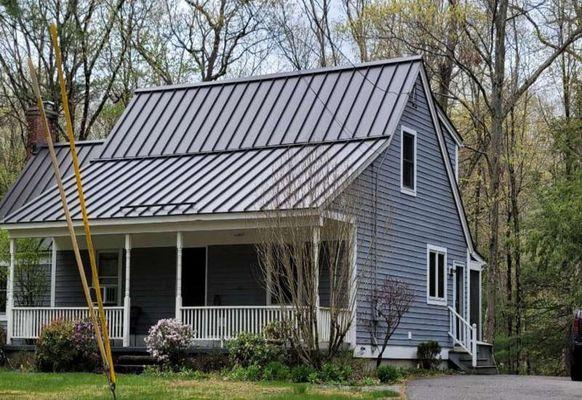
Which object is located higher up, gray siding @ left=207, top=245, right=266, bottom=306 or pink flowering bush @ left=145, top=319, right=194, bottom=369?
gray siding @ left=207, top=245, right=266, bottom=306

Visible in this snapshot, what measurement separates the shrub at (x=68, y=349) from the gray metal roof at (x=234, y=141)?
8.08ft

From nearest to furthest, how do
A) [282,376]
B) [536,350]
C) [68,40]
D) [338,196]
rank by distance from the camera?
[282,376]
[338,196]
[536,350]
[68,40]

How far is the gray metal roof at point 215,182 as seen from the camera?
17.8m

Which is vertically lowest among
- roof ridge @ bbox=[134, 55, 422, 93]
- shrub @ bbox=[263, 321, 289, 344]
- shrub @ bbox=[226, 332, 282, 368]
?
shrub @ bbox=[226, 332, 282, 368]

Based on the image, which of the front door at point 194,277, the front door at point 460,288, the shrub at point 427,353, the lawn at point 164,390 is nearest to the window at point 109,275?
the front door at point 194,277

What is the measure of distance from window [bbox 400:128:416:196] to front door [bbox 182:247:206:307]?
489 centimetres

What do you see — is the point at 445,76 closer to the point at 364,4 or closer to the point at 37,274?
the point at 364,4

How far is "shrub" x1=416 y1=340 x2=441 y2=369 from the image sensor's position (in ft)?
74.0

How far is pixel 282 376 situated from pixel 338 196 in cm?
344

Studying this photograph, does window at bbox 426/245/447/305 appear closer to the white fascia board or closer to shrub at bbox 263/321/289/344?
the white fascia board

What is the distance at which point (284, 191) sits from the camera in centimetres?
1759

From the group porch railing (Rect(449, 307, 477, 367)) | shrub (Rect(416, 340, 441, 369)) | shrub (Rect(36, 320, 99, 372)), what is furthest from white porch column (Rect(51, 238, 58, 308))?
porch railing (Rect(449, 307, 477, 367))

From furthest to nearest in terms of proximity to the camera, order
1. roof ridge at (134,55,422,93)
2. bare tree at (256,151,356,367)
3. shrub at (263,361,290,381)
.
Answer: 1. roof ridge at (134,55,422,93)
2. bare tree at (256,151,356,367)
3. shrub at (263,361,290,381)

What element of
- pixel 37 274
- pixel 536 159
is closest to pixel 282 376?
pixel 37 274
